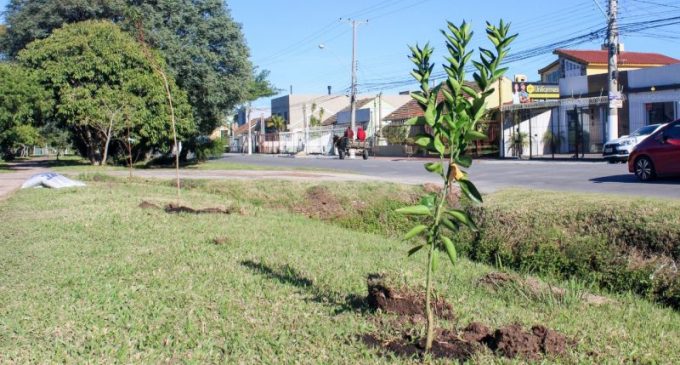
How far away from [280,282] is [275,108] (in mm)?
85465

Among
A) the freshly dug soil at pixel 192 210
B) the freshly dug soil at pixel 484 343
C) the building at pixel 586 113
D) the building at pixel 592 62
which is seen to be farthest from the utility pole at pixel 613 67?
the freshly dug soil at pixel 484 343

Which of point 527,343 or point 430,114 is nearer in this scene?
point 430,114

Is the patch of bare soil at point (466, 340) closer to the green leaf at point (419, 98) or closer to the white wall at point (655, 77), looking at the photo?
the green leaf at point (419, 98)

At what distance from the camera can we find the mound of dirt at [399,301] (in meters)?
4.78

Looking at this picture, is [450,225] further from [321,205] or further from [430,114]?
[321,205]

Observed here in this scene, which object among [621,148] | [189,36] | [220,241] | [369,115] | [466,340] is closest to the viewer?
[466,340]

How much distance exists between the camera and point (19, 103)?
27.5 m

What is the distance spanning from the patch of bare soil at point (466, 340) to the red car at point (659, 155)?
1244cm

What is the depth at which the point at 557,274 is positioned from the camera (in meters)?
6.65

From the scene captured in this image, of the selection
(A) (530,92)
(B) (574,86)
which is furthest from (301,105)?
(B) (574,86)

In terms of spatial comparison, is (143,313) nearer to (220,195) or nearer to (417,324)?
(417,324)

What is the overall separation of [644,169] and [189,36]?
22.3m

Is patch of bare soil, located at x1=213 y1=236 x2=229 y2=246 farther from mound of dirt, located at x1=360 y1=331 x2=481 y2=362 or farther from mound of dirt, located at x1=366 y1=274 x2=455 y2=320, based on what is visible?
mound of dirt, located at x1=360 y1=331 x2=481 y2=362

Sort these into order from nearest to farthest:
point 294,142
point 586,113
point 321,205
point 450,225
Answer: point 450,225 < point 321,205 < point 586,113 < point 294,142
